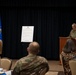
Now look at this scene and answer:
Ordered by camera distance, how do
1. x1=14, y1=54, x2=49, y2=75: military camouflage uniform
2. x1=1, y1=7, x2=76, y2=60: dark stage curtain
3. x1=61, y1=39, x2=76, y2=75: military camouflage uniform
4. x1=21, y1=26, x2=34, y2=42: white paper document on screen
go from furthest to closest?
x1=1, y1=7, x2=76, y2=60: dark stage curtain, x1=21, y1=26, x2=34, y2=42: white paper document on screen, x1=61, y1=39, x2=76, y2=75: military camouflage uniform, x1=14, y1=54, x2=49, y2=75: military camouflage uniform

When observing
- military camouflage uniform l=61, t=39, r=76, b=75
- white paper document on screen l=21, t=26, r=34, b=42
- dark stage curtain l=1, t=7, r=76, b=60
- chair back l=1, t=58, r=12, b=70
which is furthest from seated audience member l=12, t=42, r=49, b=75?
dark stage curtain l=1, t=7, r=76, b=60

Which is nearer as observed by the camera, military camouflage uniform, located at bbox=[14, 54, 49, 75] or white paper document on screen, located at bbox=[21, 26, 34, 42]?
military camouflage uniform, located at bbox=[14, 54, 49, 75]

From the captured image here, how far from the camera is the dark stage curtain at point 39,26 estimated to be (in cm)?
1095

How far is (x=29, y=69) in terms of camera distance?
3.17 meters

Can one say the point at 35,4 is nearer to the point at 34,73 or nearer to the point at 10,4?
the point at 10,4

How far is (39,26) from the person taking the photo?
11.1m

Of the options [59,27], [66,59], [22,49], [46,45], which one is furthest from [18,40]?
[66,59]

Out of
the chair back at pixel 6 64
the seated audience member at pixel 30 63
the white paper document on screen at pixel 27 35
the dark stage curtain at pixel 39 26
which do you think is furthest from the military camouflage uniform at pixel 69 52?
the dark stage curtain at pixel 39 26

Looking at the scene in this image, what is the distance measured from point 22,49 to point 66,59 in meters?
5.82

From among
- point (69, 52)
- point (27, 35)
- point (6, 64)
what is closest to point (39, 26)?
point (27, 35)

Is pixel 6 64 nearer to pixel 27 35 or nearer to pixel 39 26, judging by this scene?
pixel 27 35

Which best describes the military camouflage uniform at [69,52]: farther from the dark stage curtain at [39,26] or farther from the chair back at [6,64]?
the dark stage curtain at [39,26]

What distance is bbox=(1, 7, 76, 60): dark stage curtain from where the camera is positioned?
10.9 meters

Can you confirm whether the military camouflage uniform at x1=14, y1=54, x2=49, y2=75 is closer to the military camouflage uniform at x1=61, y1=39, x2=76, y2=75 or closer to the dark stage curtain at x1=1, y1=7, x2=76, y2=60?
the military camouflage uniform at x1=61, y1=39, x2=76, y2=75
